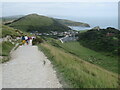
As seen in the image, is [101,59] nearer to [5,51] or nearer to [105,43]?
[105,43]

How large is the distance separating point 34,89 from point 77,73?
2286 mm

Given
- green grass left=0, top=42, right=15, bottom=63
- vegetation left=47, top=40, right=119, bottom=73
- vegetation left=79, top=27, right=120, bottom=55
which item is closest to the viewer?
green grass left=0, top=42, right=15, bottom=63

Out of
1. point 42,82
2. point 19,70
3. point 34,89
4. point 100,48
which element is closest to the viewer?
point 34,89

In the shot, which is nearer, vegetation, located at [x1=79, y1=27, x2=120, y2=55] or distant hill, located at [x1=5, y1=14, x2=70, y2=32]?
vegetation, located at [x1=79, y1=27, x2=120, y2=55]

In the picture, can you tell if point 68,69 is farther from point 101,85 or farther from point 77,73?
point 101,85

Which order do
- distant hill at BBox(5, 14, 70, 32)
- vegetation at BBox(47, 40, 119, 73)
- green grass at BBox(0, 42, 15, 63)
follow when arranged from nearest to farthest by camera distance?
1. green grass at BBox(0, 42, 15, 63)
2. vegetation at BBox(47, 40, 119, 73)
3. distant hill at BBox(5, 14, 70, 32)

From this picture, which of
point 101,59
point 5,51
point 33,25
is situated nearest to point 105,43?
point 101,59

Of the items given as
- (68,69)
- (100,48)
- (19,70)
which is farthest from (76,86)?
(100,48)

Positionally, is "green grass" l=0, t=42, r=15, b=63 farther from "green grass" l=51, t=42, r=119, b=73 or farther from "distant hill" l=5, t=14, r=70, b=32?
"distant hill" l=5, t=14, r=70, b=32

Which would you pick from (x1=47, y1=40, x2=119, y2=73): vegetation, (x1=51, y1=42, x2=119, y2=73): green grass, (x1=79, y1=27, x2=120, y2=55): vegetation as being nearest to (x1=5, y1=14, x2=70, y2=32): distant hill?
(x1=79, y1=27, x2=120, y2=55): vegetation

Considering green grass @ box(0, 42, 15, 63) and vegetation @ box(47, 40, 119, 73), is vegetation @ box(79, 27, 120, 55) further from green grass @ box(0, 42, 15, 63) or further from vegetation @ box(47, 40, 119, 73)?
green grass @ box(0, 42, 15, 63)

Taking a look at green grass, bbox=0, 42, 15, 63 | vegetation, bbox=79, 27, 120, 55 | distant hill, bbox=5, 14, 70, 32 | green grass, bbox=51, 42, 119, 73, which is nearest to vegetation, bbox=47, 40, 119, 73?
green grass, bbox=51, 42, 119, 73

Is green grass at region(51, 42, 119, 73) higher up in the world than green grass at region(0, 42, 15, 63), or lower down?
lower down

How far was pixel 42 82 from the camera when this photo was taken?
8.53m
